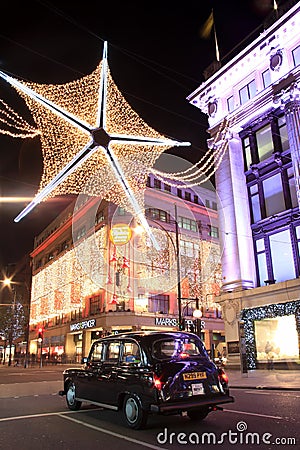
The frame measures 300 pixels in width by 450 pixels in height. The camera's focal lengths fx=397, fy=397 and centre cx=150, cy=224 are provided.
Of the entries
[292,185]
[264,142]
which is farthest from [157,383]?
[264,142]

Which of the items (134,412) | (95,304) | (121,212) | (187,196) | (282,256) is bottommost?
(134,412)

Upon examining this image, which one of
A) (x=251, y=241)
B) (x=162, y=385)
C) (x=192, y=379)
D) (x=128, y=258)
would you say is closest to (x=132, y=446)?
(x=162, y=385)

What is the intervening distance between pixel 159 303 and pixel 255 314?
22206 millimetres

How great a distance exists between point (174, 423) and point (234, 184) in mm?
23932

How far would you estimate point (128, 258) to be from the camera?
45594mm

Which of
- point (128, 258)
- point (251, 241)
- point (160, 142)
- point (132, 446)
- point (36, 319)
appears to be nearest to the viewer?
point (132, 446)

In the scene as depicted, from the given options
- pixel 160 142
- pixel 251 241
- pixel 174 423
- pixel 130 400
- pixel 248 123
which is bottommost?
pixel 174 423

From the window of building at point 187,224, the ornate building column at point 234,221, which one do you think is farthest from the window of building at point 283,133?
the window of building at point 187,224

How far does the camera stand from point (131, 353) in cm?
778

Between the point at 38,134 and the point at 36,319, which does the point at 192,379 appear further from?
the point at 36,319

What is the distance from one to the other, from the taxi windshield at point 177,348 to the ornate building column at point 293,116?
19391 millimetres

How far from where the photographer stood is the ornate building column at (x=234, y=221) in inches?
1110

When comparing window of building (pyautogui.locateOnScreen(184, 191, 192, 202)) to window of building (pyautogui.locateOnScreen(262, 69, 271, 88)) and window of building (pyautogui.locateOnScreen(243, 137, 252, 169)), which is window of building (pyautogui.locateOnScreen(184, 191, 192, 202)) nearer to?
window of building (pyautogui.locateOnScreen(243, 137, 252, 169))

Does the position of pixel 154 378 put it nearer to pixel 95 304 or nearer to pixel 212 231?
pixel 95 304
